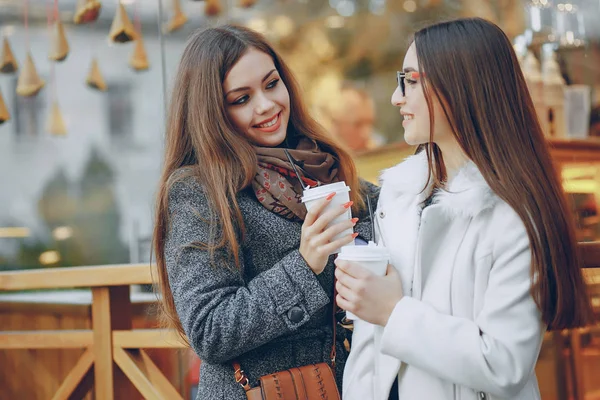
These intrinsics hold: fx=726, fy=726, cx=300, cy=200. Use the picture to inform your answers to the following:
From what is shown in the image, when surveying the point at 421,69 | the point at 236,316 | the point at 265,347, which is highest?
the point at 421,69

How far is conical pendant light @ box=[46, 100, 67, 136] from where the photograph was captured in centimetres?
472

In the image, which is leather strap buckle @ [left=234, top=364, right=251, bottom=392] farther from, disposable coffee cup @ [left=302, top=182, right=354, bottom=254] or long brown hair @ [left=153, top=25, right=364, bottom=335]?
disposable coffee cup @ [left=302, top=182, right=354, bottom=254]

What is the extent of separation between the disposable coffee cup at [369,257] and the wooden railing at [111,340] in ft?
3.53

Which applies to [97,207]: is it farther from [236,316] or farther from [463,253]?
[463,253]

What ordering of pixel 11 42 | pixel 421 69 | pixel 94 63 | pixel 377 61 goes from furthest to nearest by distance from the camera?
pixel 377 61 < pixel 11 42 < pixel 94 63 < pixel 421 69

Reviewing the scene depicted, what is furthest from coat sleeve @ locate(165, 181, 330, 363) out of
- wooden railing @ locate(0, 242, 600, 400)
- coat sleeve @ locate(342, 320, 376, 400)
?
wooden railing @ locate(0, 242, 600, 400)

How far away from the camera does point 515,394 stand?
1.38 meters

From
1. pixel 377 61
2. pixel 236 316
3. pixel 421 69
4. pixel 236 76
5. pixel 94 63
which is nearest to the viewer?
pixel 421 69

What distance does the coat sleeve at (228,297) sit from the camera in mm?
1636

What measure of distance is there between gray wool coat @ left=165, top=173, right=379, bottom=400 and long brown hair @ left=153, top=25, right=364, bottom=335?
0.04 meters

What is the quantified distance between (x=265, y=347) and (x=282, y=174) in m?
0.44

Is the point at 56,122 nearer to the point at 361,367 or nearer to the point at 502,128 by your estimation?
the point at 361,367

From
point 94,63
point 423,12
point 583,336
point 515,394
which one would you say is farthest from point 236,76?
point 423,12

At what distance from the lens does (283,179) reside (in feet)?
6.03
